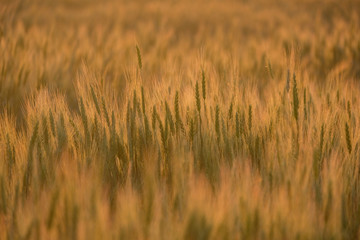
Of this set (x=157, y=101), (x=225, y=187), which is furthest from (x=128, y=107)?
(x=225, y=187)

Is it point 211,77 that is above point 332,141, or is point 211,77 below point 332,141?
above

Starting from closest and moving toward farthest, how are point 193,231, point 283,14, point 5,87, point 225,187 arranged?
point 193,231, point 225,187, point 5,87, point 283,14

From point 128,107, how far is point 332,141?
76cm

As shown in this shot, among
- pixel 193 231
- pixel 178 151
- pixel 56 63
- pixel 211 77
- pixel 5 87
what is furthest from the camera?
pixel 56 63

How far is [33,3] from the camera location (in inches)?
A: 249

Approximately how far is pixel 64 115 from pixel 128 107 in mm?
237

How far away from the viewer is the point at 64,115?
1.30 m

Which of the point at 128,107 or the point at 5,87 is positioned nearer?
the point at 128,107

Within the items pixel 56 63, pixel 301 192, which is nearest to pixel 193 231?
pixel 301 192

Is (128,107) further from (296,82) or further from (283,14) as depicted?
(283,14)

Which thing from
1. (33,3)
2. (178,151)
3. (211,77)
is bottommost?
(178,151)

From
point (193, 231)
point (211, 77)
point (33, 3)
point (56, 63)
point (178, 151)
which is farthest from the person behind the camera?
point (33, 3)

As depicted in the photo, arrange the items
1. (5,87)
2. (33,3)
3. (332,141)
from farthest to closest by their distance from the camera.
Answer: (33,3) → (5,87) → (332,141)

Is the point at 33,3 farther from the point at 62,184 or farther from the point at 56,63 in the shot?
the point at 62,184
